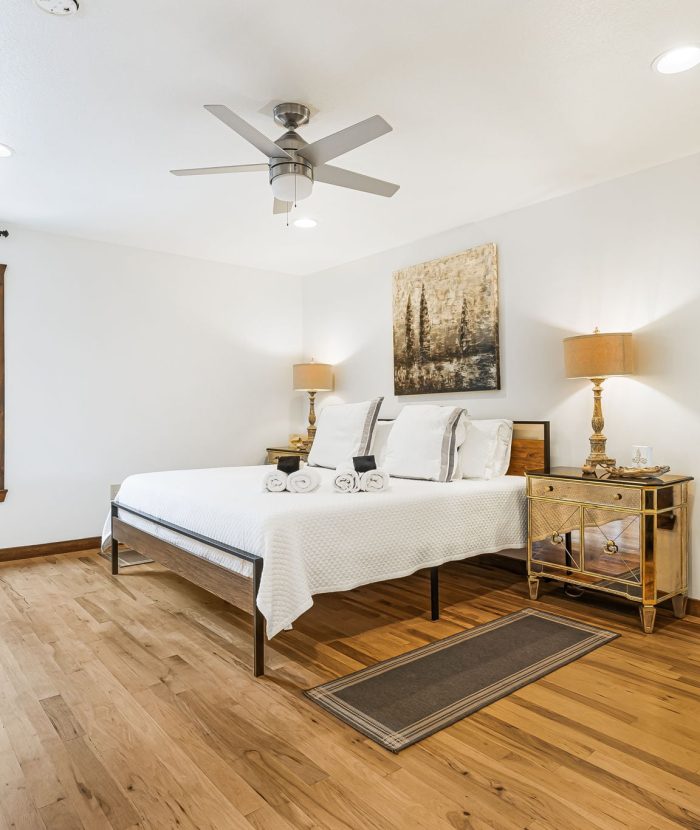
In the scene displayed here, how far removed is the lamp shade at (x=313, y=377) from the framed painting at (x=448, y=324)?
0.86m

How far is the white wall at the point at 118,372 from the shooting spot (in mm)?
4586

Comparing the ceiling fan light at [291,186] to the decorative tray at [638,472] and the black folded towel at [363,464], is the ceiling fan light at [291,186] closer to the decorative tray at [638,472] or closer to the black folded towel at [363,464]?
the black folded towel at [363,464]

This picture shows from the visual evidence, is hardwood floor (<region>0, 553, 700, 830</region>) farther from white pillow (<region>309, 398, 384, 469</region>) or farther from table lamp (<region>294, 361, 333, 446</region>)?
table lamp (<region>294, 361, 333, 446</region>)

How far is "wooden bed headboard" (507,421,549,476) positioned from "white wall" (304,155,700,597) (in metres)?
0.09

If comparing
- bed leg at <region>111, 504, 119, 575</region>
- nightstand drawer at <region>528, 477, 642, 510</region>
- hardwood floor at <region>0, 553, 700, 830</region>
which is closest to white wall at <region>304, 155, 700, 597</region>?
nightstand drawer at <region>528, 477, 642, 510</region>

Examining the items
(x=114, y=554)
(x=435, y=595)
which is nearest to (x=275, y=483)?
(x=435, y=595)

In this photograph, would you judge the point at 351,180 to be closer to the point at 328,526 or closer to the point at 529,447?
the point at 328,526

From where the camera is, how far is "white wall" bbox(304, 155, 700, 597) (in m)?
3.32

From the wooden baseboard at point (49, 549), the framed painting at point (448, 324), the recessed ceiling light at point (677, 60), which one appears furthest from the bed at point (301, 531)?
the recessed ceiling light at point (677, 60)

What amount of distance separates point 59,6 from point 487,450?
3.20m

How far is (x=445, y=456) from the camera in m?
3.82

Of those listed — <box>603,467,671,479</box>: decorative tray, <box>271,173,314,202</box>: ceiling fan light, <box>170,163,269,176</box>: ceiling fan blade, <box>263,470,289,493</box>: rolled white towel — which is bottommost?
<box>263,470,289,493</box>: rolled white towel

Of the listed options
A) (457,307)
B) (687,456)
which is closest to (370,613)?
(687,456)

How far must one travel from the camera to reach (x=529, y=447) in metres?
4.03
